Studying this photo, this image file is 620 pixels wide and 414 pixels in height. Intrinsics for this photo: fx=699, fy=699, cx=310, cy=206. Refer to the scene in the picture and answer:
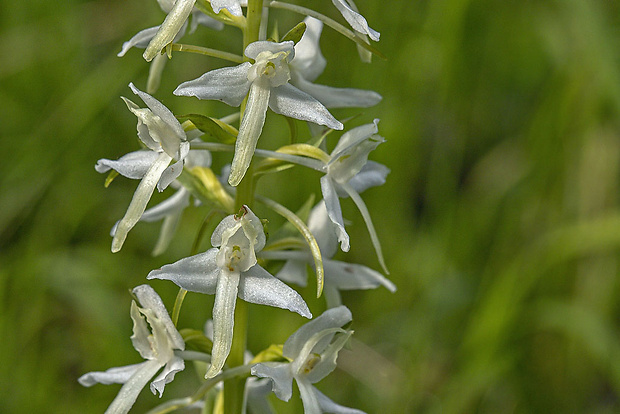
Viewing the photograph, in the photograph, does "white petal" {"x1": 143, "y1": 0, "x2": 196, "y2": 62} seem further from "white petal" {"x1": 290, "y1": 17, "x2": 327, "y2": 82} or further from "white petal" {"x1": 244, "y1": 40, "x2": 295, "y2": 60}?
"white petal" {"x1": 290, "y1": 17, "x2": 327, "y2": 82}

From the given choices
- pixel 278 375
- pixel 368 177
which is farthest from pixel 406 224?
pixel 278 375

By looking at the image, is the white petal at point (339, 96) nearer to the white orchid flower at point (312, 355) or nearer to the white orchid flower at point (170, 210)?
the white orchid flower at point (170, 210)

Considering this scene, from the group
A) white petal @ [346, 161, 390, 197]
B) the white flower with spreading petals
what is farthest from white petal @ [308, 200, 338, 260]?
the white flower with spreading petals

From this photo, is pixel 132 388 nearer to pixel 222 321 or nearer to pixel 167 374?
pixel 167 374

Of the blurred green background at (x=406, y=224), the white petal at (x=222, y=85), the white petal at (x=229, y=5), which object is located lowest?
the blurred green background at (x=406, y=224)

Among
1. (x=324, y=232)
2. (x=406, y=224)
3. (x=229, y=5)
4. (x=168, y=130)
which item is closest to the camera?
(x=229, y=5)

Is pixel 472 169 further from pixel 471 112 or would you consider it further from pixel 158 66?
pixel 158 66

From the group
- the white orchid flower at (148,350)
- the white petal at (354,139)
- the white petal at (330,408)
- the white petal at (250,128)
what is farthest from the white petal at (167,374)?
the white petal at (354,139)
